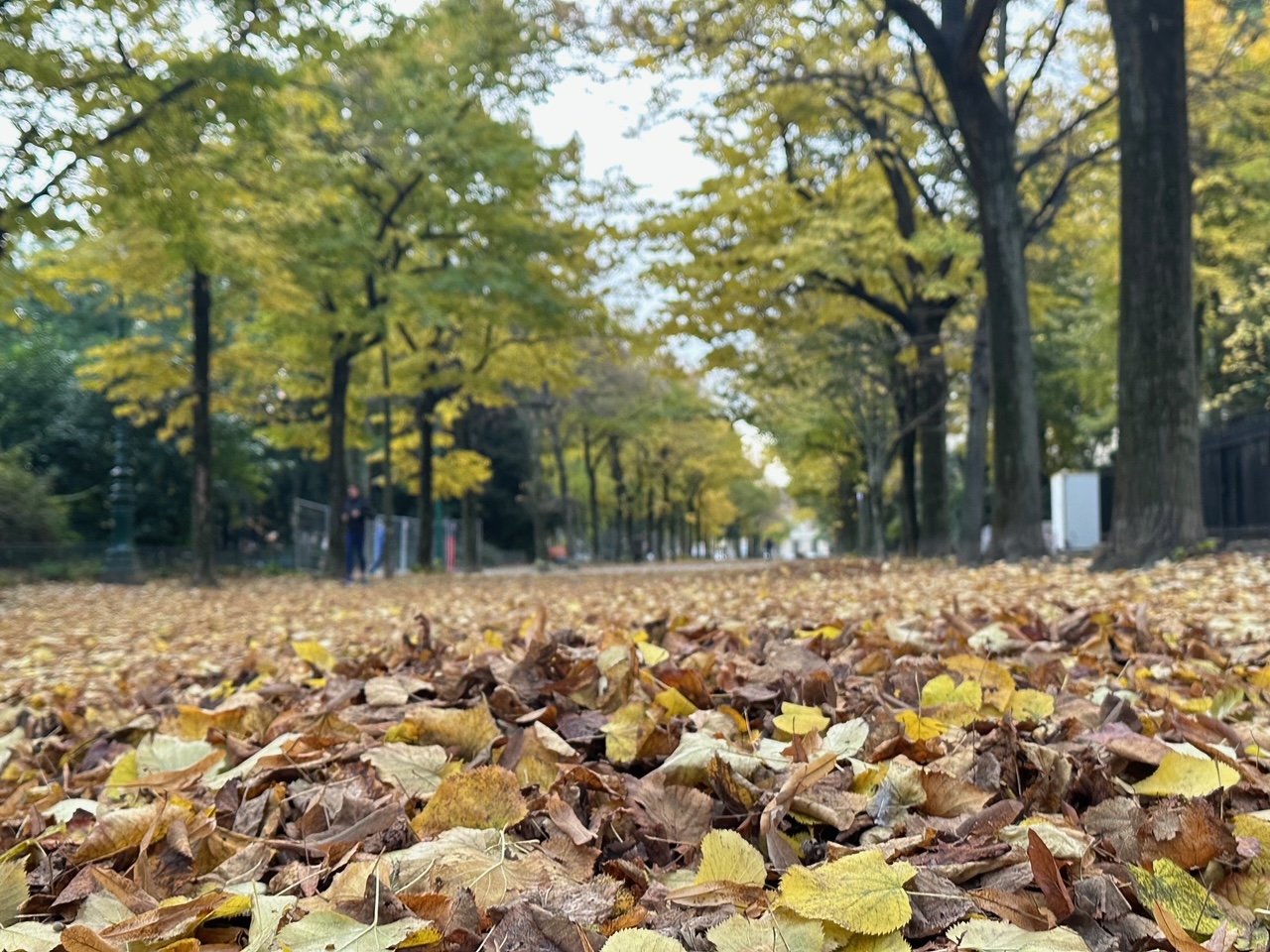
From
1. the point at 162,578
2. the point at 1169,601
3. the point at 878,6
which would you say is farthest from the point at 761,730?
the point at 162,578

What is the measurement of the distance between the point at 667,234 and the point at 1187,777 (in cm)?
1235

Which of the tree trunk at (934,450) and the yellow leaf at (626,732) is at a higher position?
the tree trunk at (934,450)

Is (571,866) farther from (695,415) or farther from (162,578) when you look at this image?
(695,415)

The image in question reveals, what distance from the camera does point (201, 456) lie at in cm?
1395

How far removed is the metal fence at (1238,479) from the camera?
1319 centimetres

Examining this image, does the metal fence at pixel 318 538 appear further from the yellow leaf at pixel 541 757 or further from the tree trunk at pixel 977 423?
the yellow leaf at pixel 541 757

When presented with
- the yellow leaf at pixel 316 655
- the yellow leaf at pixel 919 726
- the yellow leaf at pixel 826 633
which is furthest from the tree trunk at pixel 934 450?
the yellow leaf at pixel 919 726

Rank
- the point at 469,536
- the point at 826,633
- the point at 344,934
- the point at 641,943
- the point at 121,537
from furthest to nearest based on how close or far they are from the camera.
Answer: the point at 469,536 < the point at 121,537 < the point at 826,633 < the point at 344,934 < the point at 641,943

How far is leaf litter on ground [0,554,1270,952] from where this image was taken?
1.02 meters

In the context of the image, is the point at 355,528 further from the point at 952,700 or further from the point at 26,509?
the point at 952,700

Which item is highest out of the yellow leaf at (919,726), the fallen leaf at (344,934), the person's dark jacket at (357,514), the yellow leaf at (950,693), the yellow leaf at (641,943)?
the person's dark jacket at (357,514)

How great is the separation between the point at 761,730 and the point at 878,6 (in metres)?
9.96

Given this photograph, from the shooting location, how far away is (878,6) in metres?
9.91

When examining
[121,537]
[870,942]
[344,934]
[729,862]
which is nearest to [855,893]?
[870,942]
